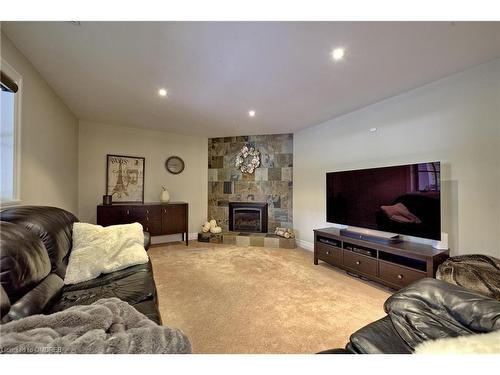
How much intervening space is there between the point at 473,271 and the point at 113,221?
4.42 metres

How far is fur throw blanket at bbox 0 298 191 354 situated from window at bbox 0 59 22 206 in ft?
4.82

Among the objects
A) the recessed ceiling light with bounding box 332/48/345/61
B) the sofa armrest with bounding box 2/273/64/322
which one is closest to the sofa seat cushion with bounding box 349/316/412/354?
the sofa armrest with bounding box 2/273/64/322

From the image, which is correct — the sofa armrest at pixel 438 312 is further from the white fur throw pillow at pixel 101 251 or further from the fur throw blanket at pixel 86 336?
the white fur throw pillow at pixel 101 251

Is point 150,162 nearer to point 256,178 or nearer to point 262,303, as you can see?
point 256,178

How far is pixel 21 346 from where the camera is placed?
2.22 ft

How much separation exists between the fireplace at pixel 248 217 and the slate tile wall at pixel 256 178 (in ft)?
0.31

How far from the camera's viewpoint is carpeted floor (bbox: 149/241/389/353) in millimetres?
1510

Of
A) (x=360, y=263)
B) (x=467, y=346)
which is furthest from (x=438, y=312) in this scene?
(x=360, y=263)

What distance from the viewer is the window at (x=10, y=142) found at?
1.68 m

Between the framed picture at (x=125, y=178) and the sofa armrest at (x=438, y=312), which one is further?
the framed picture at (x=125, y=178)

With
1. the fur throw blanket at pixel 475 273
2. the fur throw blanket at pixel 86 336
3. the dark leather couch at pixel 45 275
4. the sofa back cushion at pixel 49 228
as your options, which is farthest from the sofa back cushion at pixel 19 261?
the fur throw blanket at pixel 475 273
